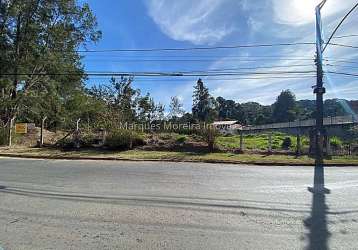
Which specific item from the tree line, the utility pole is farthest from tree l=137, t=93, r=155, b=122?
the utility pole

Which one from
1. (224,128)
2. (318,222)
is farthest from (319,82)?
(224,128)

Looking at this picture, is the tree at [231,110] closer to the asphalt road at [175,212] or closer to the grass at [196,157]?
the grass at [196,157]

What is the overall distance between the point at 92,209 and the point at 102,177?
213 inches

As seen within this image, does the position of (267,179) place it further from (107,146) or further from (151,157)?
(107,146)

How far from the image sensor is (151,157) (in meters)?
22.5

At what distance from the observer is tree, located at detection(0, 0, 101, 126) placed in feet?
122

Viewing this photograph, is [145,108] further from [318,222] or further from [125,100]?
[318,222]

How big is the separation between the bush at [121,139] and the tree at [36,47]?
1314 centimetres

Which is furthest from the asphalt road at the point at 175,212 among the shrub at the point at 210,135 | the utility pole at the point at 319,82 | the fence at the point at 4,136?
the fence at the point at 4,136

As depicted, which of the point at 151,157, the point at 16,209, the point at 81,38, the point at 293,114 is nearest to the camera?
the point at 16,209

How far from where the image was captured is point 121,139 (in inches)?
1048

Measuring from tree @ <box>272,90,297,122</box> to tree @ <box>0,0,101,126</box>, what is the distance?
106886mm

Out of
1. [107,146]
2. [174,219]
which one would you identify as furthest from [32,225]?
[107,146]

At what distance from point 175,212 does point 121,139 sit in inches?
725
